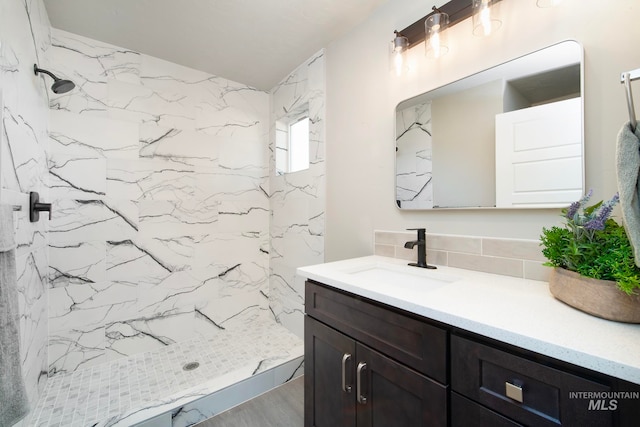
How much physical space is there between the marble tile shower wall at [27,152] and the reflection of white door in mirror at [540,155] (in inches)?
80.6

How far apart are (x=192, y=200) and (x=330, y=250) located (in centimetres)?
137

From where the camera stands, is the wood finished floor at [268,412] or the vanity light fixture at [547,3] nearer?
the vanity light fixture at [547,3]

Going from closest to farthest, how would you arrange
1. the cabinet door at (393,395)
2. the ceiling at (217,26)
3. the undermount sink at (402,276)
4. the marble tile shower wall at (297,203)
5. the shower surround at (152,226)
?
1. the cabinet door at (393,395)
2. the undermount sink at (402,276)
3. the shower surround at (152,226)
4. the ceiling at (217,26)
5. the marble tile shower wall at (297,203)

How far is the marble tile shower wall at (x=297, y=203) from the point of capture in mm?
2137

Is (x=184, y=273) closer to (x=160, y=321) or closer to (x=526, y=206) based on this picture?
(x=160, y=321)

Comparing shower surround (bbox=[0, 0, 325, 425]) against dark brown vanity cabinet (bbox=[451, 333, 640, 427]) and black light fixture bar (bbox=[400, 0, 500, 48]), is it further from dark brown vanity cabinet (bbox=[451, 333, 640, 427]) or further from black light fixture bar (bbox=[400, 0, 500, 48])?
dark brown vanity cabinet (bbox=[451, 333, 640, 427])

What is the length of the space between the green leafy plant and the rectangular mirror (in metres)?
0.26

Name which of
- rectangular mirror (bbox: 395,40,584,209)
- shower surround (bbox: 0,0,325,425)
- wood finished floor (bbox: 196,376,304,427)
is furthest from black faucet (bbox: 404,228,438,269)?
wood finished floor (bbox: 196,376,304,427)

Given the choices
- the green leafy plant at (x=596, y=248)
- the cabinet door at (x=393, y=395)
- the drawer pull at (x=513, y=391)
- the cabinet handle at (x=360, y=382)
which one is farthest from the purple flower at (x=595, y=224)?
the cabinet handle at (x=360, y=382)

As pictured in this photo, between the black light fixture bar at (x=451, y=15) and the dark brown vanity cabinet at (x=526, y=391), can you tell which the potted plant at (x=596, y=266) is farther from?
the black light fixture bar at (x=451, y=15)

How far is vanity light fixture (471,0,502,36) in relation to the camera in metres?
1.14

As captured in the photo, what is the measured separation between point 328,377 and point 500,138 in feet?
4.31

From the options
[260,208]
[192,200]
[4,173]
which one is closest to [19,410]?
[4,173]

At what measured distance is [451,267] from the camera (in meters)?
1.30
